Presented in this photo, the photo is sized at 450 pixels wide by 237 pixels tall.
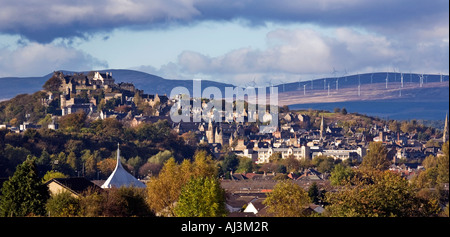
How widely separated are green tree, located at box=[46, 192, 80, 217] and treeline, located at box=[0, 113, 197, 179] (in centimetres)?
3333

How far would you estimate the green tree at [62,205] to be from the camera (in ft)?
121

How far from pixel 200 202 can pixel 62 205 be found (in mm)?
5694

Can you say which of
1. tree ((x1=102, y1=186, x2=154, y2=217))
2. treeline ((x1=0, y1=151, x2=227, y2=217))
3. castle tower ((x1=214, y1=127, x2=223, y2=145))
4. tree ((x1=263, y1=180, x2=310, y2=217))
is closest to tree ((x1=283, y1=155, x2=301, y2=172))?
castle tower ((x1=214, y1=127, x2=223, y2=145))

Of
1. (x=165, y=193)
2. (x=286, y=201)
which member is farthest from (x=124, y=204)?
(x=165, y=193)

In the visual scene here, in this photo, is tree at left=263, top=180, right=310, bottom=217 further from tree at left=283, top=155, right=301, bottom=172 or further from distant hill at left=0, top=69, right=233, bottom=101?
distant hill at left=0, top=69, right=233, bottom=101

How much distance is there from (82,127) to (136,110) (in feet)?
103

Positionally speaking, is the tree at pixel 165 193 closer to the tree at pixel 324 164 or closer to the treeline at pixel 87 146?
the treeline at pixel 87 146

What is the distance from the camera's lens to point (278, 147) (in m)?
152

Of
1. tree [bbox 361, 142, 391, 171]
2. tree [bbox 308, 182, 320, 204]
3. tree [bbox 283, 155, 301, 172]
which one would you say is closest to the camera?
tree [bbox 308, 182, 320, 204]

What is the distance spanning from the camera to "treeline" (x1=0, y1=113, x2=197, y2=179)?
8931 centimetres
